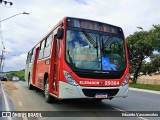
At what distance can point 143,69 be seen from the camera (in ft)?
169

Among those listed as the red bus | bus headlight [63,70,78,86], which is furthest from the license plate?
bus headlight [63,70,78,86]

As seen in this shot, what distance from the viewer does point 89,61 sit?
35.7ft

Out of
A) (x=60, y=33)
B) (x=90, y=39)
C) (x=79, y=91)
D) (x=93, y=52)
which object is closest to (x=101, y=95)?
(x=79, y=91)

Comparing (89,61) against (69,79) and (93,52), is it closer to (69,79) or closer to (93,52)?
(93,52)

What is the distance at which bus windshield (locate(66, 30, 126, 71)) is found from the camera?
10820mm

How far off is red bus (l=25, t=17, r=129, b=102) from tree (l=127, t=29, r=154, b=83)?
123ft

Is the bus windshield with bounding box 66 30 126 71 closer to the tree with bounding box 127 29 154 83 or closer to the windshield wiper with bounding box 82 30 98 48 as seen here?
the windshield wiper with bounding box 82 30 98 48

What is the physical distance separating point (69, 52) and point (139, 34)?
134 feet

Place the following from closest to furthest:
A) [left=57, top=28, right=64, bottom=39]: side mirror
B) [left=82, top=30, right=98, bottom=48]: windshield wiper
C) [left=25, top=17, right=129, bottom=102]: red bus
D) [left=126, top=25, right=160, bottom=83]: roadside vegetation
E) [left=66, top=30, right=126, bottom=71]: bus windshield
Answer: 1. [left=25, top=17, right=129, bottom=102]: red bus
2. [left=66, top=30, right=126, bottom=71]: bus windshield
3. [left=57, top=28, right=64, bottom=39]: side mirror
4. [left=82, top=30, right=98, bottom=48]: windshield wiper
5. [left=126, top=25, right=160, bottom=83]: roadside vegetation

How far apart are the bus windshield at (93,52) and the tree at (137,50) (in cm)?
3779

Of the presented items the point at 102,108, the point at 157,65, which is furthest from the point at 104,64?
the point at 157,65

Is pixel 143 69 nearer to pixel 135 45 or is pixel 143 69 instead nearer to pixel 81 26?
pixel 135 45

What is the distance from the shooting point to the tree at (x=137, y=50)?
4878 centimetres

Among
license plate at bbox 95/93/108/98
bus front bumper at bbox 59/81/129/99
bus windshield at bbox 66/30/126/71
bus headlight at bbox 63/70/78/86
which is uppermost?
bus windshield at bbox 66/30/126/71
